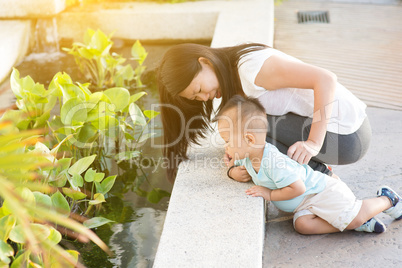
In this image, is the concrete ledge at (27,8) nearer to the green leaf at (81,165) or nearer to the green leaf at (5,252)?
the green leaf at (81,165)

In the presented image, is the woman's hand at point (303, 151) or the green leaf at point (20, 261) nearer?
the green leaf at point (20, 261)

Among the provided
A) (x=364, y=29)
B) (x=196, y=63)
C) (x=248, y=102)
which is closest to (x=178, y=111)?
(x=196, y=63)

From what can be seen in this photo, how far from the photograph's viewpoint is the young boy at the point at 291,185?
175cm

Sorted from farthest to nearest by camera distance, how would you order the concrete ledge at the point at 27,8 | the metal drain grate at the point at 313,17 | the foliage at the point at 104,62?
the metal drain grate at the point at 313,17 → the concrete ledge at the point at 27,8 → the foliage at the point at 104,62

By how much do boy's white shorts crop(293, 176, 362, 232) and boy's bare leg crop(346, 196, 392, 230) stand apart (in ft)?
0.07

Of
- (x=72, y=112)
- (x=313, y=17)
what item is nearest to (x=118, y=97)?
(x=72, y=112)

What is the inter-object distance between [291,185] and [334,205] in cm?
20

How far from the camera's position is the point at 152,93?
128 inches

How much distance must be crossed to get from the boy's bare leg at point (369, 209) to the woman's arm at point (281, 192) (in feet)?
0.83

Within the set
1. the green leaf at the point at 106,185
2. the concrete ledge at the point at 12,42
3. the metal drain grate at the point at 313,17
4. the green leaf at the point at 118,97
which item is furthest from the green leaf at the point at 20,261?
the metal drain grate at the point at 313,17

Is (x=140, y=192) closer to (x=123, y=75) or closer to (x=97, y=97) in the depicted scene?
(x=97, y=97)

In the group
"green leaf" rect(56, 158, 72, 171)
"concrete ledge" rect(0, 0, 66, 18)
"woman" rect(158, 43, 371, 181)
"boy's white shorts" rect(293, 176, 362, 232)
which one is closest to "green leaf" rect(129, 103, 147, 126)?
"woman" rect(158, 43, 371, 181)

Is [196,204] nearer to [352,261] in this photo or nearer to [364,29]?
[352,261]

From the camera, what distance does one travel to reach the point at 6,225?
4.66 feet
